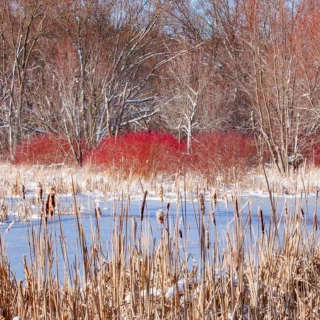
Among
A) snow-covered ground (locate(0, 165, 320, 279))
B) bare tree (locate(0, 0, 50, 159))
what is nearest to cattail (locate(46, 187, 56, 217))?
snow-covered ground (locate(0, 165, 320, 279))

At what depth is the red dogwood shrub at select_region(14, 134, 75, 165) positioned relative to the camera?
14680 mm

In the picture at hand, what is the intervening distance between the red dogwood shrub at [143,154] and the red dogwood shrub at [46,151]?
10.7 ft

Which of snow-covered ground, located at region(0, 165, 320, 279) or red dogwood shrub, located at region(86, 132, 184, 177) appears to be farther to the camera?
red dogwood shrub, located at region(86, 132, 184, 177)

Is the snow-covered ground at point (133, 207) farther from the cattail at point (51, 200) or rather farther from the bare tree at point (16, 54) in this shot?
the bare tree at point (16, 54)

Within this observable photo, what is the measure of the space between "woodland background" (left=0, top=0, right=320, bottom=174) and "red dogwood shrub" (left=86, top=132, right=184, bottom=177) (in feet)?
0.16

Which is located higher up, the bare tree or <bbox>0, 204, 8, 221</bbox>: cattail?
the bare tree

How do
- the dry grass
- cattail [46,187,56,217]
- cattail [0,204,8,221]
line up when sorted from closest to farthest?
cattail [46,187,56,217], the dry grass, cattail [0,204,8,221]

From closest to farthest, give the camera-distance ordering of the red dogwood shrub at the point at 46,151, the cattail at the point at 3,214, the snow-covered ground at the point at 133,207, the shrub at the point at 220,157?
the snow-covered ground at the point at 133,207, the cattail at the point at 3,214, the shrub at the point at 220,157, the red dogwood shrub at the point at 46,151

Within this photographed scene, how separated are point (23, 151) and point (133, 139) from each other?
5.34 meters

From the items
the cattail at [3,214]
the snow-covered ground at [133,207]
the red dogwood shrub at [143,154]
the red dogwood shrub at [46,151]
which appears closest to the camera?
the snow-covered ground at [133,207]

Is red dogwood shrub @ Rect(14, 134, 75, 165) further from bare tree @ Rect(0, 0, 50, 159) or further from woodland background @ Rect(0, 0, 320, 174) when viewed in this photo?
bare tree @ Rect(0, 0, 50, 159)

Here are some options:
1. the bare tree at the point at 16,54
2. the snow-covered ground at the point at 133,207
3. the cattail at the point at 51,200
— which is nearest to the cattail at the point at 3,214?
the snow-covered ground at the point at 133,207

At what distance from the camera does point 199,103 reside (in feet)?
58.4

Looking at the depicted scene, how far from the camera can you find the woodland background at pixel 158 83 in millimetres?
11977
